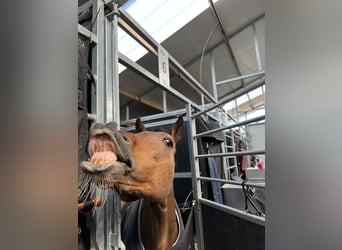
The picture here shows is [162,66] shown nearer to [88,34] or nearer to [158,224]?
[88,34]

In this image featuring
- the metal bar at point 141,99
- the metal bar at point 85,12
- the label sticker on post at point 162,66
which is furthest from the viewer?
the metal bar at point 141,99

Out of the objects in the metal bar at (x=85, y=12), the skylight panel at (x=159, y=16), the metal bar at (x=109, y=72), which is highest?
the skylight panel at (x=159, y=16)

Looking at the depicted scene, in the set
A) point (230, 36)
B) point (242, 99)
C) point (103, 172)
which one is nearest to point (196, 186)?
point (103, 172)

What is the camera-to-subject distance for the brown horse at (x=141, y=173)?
2.04 ft

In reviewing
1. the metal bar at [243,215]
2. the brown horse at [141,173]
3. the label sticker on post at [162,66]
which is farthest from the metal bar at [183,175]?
the label sticker on post at [162,66]

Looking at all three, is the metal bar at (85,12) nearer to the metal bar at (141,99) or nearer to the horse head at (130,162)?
the horse head at (130,162)

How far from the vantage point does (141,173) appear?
774mm

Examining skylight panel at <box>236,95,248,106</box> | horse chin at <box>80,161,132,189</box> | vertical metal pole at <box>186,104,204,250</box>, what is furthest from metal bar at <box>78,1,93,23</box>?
skylight panel at <box>236,95,248,106</box>

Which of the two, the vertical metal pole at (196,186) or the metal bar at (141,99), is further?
the metal bar at (141,99)

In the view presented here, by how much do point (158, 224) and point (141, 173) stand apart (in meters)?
0.40

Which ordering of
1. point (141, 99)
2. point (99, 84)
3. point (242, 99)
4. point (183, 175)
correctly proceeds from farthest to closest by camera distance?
1. point (242, 99)
2. point (141, 99)
3. point (183, 175)
4. point (99, 84)

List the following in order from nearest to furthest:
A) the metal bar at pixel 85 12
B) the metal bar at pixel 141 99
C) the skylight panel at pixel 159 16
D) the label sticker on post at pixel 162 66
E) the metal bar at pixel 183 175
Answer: the metal bar at pixel 85 12 → the label sticker on post at pixel 162 66 → the metal bar at pixel 183 175 → the skylight panel at pixel 159 16 → the metal bar at pixel 141 99

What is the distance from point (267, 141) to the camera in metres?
0.27
